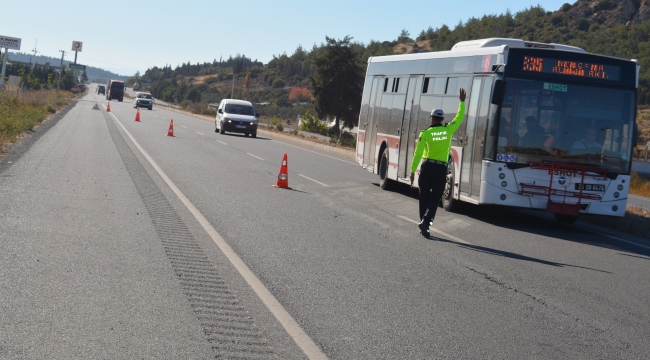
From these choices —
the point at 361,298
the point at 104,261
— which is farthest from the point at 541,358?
the point at 104,261

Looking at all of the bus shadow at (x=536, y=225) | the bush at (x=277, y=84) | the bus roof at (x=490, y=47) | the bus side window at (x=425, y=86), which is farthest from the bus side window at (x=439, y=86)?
the bush at (x=277, y=84)

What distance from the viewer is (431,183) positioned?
11.2 meters

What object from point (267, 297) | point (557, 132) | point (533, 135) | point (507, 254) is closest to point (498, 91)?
point (533, 135)

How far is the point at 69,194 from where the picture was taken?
41.8 feet

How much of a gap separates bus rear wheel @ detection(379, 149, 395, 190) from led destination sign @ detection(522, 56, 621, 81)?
545 cm

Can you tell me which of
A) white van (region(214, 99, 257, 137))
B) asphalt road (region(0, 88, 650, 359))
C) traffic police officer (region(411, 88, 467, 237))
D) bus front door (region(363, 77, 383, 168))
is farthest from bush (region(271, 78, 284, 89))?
traffic police officer (region(411, 88, 467, 237))

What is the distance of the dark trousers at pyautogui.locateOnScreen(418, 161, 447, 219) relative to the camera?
36.4 feet

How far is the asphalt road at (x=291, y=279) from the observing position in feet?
18.3

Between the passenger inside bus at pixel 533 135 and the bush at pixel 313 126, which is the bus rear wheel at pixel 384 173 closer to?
the passenger inside bus at pixel 533 135

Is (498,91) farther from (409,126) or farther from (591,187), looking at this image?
(409,126)

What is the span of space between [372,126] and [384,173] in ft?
5.78

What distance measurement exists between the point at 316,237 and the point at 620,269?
3.92 meters

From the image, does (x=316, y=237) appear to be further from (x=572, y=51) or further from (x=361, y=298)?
(x=572, y=51)

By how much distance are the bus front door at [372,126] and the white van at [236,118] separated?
20.0 metres
